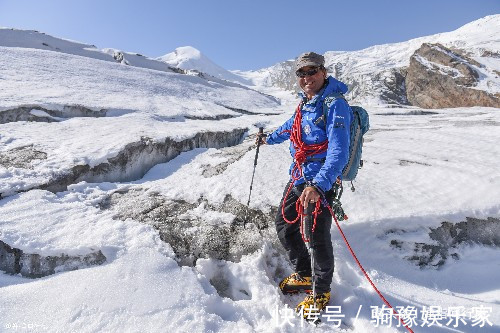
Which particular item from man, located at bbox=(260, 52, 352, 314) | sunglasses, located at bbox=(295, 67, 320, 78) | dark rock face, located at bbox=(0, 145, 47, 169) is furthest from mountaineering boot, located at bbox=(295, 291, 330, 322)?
dark rock face, located at bbox=(0, 145, 47, 169)

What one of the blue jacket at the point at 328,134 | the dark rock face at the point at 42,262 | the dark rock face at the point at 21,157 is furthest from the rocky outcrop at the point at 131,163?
the blue jacket at the point at 328,134

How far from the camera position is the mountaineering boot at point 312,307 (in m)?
3.50

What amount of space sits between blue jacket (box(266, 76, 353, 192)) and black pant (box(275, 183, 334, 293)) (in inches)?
14.2

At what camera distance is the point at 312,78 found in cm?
365

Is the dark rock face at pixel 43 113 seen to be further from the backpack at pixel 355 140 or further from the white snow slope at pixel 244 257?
the backpack at pixel 355 140

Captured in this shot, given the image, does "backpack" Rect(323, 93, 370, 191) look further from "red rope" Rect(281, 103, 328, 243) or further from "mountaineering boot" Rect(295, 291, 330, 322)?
"mountaineering boot" Rect(295, 291, 330, 322)

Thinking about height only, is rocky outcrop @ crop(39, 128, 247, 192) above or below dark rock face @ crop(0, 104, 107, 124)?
below

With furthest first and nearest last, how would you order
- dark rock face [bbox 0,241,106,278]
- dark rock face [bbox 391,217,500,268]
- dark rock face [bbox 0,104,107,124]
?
dark rock face [bbox 0,104,107,124] → dark rock face [bbox 391,217,500,268] → dark rock face [bbox 0,241,106,278]

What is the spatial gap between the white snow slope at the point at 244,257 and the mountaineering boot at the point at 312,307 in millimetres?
120

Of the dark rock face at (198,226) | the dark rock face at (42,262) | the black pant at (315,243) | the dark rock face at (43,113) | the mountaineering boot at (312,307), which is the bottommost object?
the dark rock face at (42,262)

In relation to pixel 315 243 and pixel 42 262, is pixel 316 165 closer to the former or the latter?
pixel 315 243

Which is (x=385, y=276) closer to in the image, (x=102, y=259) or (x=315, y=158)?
(x=315, y=158)

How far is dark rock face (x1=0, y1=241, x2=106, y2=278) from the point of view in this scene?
13.9 feet

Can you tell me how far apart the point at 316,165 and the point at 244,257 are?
180 cm
